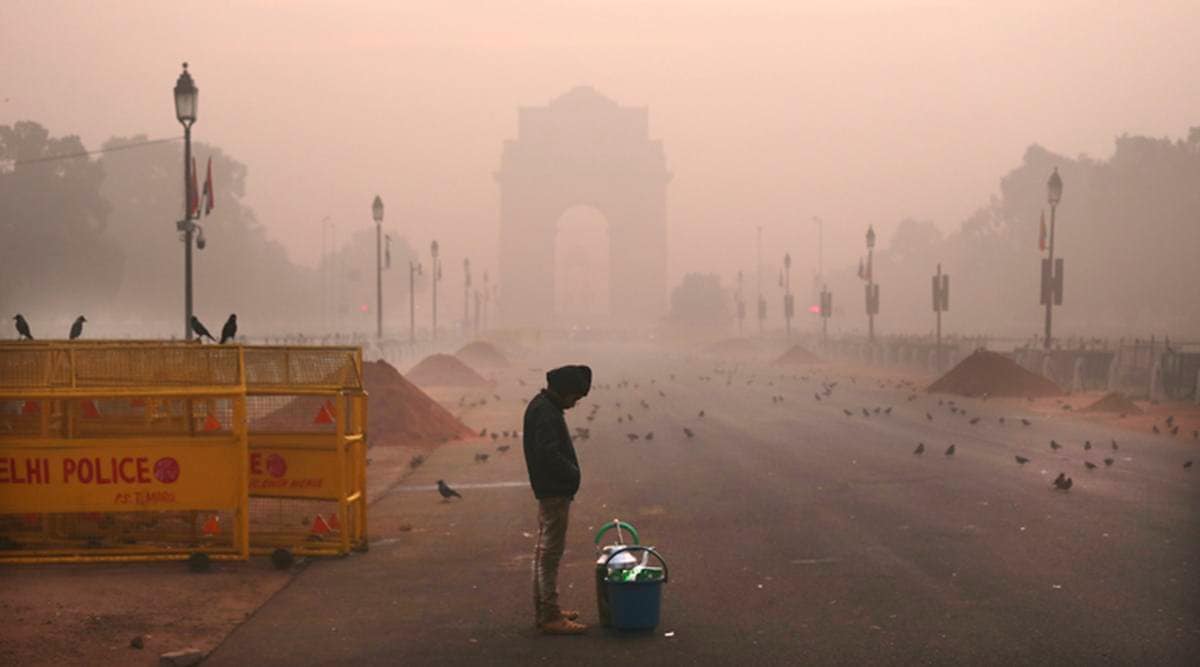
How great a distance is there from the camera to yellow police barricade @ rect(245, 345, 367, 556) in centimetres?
1140

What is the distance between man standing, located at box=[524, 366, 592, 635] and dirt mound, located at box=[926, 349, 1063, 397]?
91.6 feet

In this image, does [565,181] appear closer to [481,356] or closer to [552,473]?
[481,356]

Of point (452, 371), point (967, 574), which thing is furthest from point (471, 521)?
point (452, 371)

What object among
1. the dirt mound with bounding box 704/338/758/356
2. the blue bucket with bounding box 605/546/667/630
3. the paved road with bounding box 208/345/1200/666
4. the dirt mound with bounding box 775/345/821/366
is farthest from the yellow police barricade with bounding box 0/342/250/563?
the dirt mound with bounding box 704/338/758/356

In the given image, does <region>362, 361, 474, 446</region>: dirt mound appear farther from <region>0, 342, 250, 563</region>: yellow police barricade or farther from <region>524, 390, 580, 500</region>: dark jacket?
<region>524, 390, 580, 500</region>: dark jacket

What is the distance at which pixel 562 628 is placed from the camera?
333 inches

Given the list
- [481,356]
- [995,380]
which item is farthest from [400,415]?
[481,356]

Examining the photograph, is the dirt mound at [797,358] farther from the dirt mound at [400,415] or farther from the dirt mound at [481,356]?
the dirt mound at [400,415]

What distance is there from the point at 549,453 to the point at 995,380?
94.6ft

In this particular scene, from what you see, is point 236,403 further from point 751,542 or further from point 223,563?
point 751,542

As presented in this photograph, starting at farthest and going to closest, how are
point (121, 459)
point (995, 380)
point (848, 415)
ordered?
point (995, 380)
point (848, 415)
point (121, 459)

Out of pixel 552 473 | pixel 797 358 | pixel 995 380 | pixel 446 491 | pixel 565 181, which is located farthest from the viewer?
pixel 565 181

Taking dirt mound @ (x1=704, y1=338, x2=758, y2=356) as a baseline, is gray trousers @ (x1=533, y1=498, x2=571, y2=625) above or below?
above

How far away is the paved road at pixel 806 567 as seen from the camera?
805 cm
